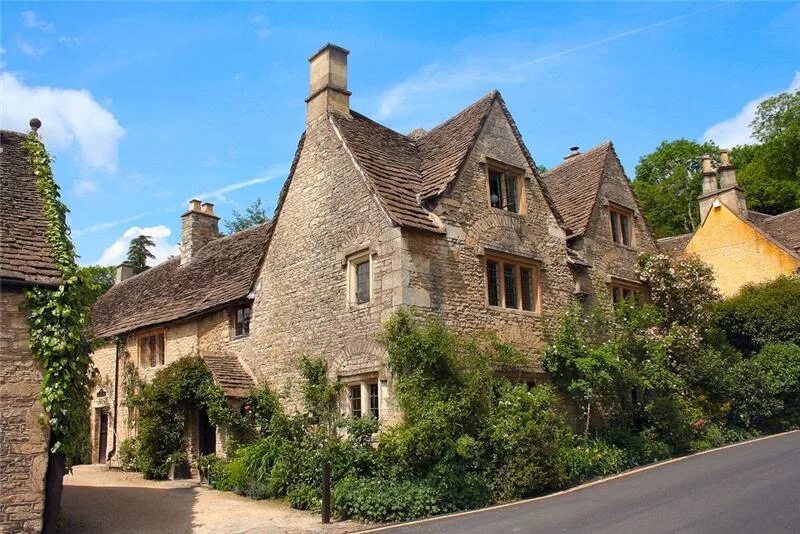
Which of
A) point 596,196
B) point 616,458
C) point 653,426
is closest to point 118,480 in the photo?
point 616,458

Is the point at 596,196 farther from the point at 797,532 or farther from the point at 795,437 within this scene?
the point at 797,532

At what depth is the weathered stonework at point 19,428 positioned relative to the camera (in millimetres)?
9984

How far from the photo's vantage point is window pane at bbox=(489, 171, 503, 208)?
57.1ft

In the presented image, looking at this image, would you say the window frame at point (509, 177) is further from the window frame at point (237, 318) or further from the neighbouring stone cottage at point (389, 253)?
the window frame at point (237, 318)

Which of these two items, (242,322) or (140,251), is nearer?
(242,322)

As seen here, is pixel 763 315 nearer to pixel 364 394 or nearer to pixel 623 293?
pixel 623 293

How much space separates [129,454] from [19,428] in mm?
11653

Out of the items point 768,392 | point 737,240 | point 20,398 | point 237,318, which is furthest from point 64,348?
point 737,240

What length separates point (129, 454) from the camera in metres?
21.0

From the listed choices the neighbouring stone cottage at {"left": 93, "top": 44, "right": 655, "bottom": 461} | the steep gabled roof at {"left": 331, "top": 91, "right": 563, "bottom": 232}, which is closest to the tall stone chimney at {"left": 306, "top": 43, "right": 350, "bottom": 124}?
the neighbouring stone cottage at {"left": 93, "top": 44, "right": 655, "bottom": 461}

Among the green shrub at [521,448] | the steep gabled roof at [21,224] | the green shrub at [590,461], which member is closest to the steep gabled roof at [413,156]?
the green shrub at [521,448]

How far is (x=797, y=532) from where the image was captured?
27.8ft

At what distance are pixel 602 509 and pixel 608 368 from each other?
6216mm

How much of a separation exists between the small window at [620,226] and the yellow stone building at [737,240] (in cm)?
497
